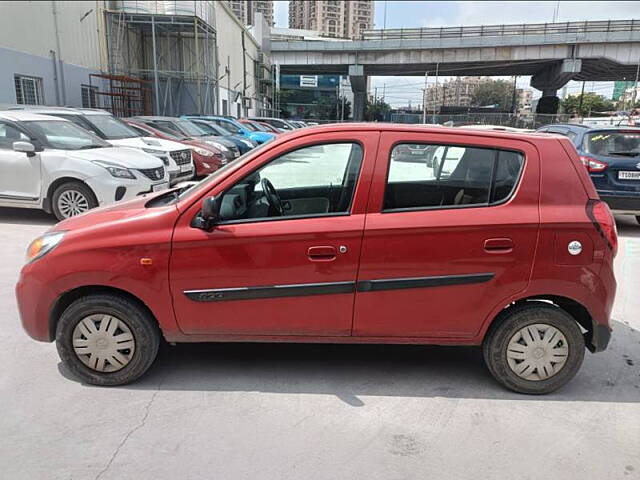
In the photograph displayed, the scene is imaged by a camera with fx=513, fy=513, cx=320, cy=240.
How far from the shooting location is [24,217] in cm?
895

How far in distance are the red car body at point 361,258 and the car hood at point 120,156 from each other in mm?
5150

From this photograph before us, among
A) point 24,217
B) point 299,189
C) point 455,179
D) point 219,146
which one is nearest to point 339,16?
point 219,146

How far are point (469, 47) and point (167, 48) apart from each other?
29560mm

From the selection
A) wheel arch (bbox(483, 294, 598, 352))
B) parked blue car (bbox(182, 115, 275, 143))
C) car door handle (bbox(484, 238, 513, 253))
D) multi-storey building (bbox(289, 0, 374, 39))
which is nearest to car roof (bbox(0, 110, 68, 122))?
car door handle (bbox(484, 238, 513, 253))

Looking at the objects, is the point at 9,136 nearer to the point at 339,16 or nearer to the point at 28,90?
the point at 28,90

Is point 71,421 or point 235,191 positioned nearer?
point 71,421

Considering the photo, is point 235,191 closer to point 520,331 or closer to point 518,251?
point 518,251

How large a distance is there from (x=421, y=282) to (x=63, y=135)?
7.57 meters

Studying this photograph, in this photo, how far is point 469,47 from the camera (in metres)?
47.8

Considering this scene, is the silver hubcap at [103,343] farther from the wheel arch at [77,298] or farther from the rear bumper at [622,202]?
the rear bumper at [622,202]

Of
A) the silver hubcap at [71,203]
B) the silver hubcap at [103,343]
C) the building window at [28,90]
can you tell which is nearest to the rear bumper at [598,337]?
the silver hubcap at [103,343]

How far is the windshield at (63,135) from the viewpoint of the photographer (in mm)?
8273

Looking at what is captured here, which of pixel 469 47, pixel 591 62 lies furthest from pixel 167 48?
pixel 591 62

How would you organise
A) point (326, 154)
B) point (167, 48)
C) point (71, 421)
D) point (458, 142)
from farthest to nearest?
point (167, 48) → point (326, 154) → point (458, 142) → point (71, 421)
